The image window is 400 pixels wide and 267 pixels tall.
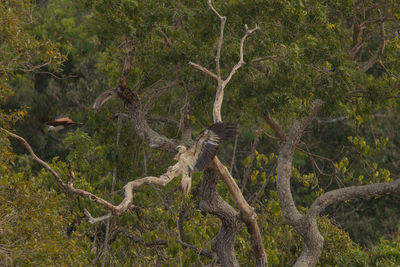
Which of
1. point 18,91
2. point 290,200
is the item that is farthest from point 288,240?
point 18,91

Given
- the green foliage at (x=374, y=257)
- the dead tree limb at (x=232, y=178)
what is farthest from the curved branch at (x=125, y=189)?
the green foliage at (x=374, y=257)

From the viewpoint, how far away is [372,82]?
9.93 meters

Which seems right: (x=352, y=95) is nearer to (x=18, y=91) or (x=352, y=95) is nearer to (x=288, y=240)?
(x=288, y=240)

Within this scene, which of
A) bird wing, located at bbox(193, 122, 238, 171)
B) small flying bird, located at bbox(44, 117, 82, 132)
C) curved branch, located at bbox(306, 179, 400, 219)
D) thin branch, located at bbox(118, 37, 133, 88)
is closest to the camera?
bird wing, located at bbox(193, 122, 238, 171)

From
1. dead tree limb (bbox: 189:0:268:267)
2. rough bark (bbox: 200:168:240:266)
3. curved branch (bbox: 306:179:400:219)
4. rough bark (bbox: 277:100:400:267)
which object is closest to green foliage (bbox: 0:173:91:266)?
rough bark (bbox: 200:168:240:266)

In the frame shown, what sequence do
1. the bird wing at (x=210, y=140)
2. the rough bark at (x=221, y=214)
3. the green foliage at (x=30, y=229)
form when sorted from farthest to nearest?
the rough bark at (x=221, y=214), the green foliage at (x=30, y=229), the bird wing at (x=210, y=140)

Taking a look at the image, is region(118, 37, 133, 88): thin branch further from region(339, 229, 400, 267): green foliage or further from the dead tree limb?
region(339, 229, 400, 267): green foliage

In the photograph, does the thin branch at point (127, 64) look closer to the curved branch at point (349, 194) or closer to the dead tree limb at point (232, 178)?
the dead tree limb at point (232, 178)

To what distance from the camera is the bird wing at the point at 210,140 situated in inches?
227

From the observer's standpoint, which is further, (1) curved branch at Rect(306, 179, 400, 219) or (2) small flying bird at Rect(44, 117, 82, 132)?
(1) curved branch at Rect(306, 179, 400, 219)

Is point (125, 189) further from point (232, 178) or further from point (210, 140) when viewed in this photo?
point (232, 178)

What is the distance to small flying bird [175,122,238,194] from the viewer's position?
18.4ft

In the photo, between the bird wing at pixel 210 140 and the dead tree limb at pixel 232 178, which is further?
the dead tree limb at pixel 232 178

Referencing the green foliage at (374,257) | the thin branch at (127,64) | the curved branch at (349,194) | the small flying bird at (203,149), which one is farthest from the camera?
the green foliage at (374,257)
